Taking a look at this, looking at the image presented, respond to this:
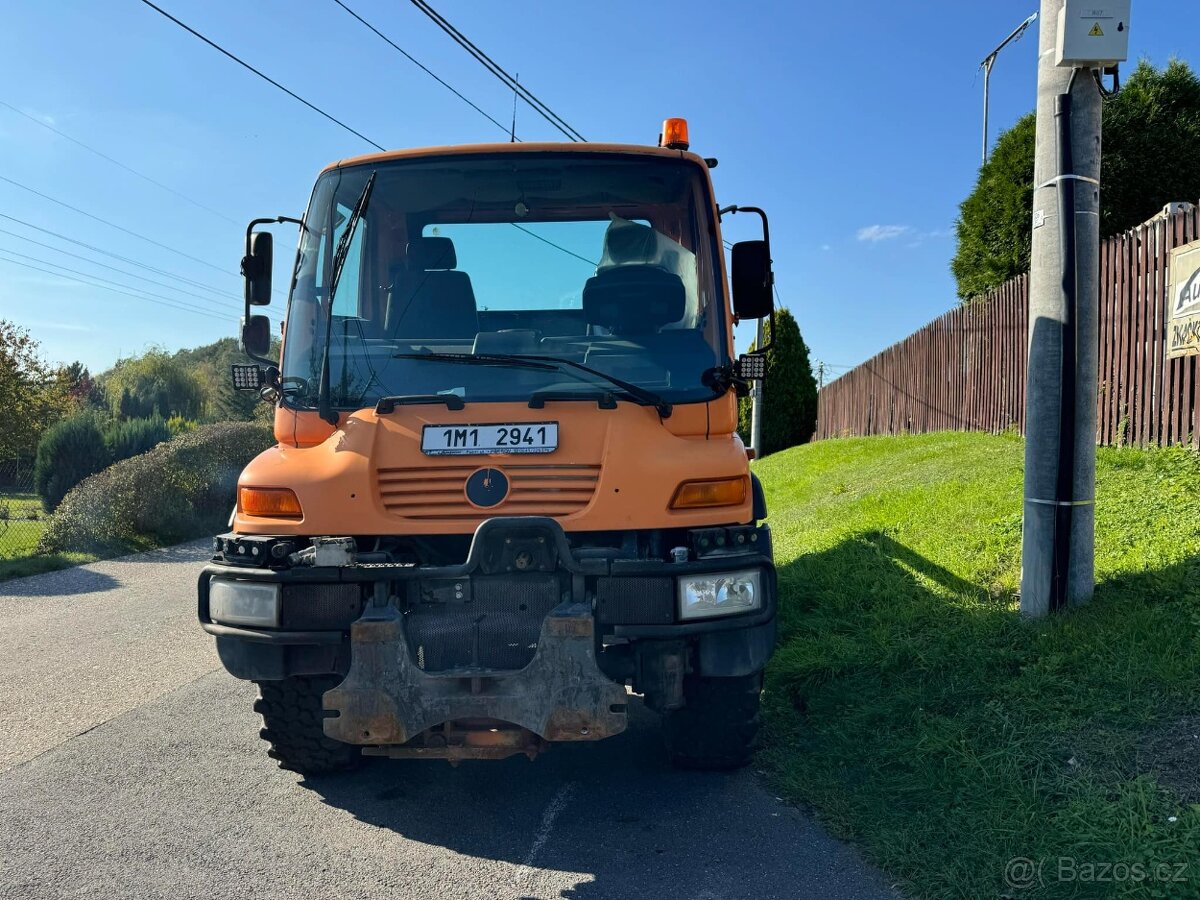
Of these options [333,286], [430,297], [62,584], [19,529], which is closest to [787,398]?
[19,529]

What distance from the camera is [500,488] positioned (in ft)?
12.1

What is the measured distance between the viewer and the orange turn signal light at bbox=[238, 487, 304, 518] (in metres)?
3.75

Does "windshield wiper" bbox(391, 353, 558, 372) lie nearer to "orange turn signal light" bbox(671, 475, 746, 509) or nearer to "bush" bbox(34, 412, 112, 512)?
"orange turn signal light" bbox(671, 475, 746, 509)

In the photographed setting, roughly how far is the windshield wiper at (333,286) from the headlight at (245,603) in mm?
744

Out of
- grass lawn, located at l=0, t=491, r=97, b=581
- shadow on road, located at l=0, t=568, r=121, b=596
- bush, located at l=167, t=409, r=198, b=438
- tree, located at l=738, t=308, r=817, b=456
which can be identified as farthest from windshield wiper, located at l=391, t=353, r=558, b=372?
tree, located at l=738, t=308, r=817, b=456

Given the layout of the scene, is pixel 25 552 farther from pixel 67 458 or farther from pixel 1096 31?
pixel 1096 31

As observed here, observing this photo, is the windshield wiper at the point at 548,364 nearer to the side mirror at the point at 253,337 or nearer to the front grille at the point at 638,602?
the front grille at the point at 638,602

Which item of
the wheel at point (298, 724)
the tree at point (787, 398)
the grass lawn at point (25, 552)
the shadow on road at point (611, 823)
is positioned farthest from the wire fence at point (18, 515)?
the tree at point (787, 398)

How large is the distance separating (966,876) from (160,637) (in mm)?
6418

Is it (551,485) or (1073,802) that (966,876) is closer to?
(1073,802)

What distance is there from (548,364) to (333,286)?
3.65 feet

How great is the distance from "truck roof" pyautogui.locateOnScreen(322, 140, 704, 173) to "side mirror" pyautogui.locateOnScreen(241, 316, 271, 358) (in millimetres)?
867

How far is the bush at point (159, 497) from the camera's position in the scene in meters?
14.0

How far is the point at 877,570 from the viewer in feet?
20.9
